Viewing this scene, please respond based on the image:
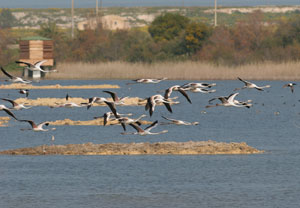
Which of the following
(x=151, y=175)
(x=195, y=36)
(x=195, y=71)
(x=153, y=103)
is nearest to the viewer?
(x=151, y=175)

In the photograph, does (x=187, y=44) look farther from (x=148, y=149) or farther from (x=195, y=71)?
(x=148, y=149)

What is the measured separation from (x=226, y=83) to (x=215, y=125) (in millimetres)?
50508

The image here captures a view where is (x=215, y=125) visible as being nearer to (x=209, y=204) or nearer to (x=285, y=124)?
(x=285, y=124)

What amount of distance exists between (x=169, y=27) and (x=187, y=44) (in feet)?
42.7

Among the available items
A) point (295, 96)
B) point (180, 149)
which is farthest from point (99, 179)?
point (295, 96)

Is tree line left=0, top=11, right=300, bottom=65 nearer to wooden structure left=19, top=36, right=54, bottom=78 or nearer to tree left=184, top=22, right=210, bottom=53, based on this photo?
tree left=184, top=22, right=210, bottom=53

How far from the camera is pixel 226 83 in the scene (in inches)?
3866

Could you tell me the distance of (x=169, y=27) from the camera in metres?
121

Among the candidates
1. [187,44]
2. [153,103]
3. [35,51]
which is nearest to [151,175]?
[153,103]

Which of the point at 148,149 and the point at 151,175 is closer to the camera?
the point at 151,175

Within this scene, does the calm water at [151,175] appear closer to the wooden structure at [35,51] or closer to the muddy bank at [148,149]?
the muddy bank at [148,149]

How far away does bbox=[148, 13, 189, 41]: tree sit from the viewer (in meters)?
118

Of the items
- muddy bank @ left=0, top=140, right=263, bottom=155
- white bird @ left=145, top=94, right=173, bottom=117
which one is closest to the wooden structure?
muddy bank @ left=0, top=140, right=263, bottom=155

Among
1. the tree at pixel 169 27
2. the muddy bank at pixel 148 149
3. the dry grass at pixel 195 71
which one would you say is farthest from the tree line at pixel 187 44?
the muddy bank at pixel 148 149
